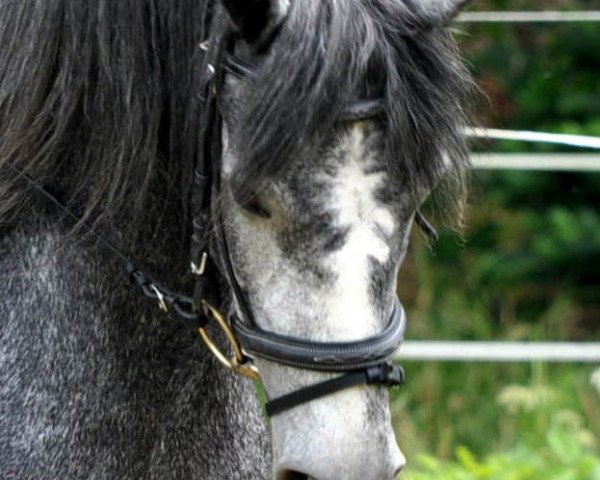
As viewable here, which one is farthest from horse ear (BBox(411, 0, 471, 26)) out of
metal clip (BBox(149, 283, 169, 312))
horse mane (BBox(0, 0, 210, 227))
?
metal clip (BBox(149, 283, 169, 312))

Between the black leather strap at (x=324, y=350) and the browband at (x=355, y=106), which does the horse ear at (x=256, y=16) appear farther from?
the black leather strap at (x=324, y=350)

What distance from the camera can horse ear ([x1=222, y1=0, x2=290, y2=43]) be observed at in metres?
2.53

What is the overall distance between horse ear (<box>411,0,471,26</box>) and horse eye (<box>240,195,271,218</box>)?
1.28 ft

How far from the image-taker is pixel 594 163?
522 centimetres

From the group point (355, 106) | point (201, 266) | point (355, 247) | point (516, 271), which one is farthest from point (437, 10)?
point (516, 271)

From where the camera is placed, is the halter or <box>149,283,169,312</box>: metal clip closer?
the halter

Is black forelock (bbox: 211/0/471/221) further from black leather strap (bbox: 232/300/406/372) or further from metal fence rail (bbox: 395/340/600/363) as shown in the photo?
metal fence rail (bbox: 395/340/600/363)

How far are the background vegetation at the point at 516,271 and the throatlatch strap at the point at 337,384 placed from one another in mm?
2923

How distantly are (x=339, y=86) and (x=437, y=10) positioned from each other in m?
0.25

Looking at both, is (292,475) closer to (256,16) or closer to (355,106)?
(355,106)

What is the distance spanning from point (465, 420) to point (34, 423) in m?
3.30

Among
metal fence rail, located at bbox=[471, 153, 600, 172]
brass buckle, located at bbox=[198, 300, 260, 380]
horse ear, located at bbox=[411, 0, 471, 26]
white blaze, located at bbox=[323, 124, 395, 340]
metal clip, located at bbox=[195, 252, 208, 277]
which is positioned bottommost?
metal fence rail, located at bbox=[471, 153, 600, 172]

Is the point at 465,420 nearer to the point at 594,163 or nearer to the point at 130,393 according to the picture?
the point at 594,163

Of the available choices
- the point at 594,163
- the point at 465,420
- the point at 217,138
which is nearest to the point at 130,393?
the point at 217,138
